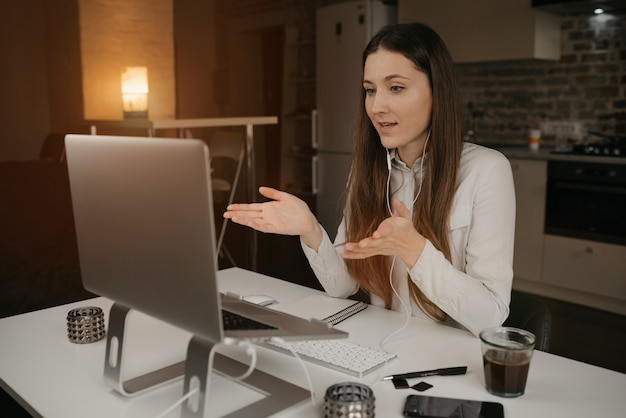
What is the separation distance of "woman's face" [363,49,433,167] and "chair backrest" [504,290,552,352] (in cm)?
48

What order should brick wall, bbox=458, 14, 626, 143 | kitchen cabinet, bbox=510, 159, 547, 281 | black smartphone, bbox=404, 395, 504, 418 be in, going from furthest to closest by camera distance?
brick wall, bbox=458, 14, 626, 143 → kitchen cabinet, bbox=510, 159, 547, 281 → black smartphone, bbox=404, 395, 504, 418

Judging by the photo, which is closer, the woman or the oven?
the woman

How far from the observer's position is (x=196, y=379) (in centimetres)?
86

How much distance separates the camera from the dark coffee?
94 centimetres

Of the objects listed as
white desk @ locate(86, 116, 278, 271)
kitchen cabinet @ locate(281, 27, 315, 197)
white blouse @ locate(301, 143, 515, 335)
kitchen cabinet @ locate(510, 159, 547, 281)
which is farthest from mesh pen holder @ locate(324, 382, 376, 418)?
kitchen cabinet @ locate(281, 27, 315, 197)

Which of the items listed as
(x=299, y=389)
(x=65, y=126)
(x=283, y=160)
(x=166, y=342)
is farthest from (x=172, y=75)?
(x=299, y=389)

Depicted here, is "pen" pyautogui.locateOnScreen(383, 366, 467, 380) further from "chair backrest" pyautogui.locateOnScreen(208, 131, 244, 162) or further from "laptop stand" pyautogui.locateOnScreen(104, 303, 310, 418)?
"chair backrest" pyautogui.locateOnScreen(208, 131, 244, 162)

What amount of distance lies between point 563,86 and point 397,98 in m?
3.11

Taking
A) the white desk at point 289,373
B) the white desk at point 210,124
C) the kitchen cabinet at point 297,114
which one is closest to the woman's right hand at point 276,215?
the white desk at point 289,373

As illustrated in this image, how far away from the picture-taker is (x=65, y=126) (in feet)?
11.8

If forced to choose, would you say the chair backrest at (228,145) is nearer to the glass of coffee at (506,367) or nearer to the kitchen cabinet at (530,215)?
the kitchen cabinet at (530,215)

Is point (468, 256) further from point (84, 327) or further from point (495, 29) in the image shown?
point (495, 29)

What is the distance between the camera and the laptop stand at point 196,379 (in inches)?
33.4

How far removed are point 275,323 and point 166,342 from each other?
36 cm
